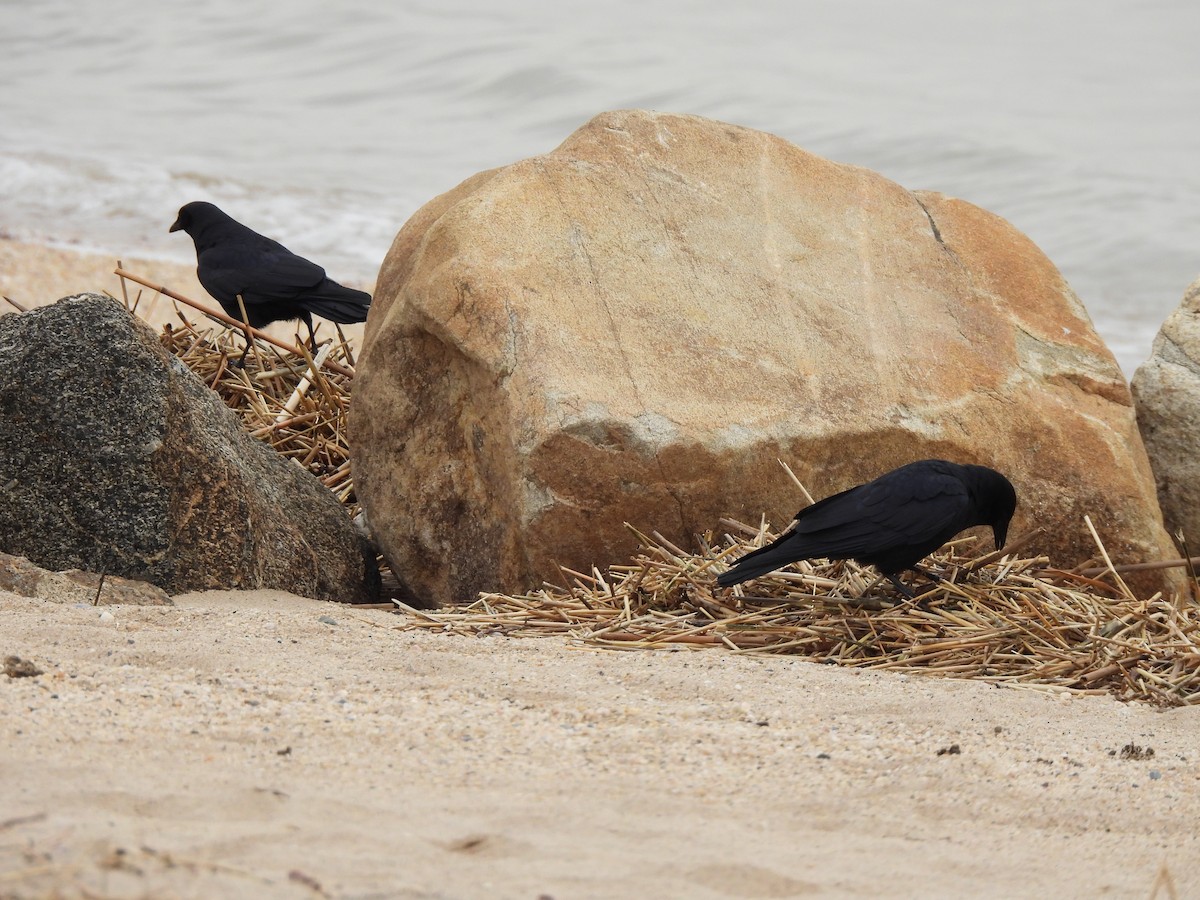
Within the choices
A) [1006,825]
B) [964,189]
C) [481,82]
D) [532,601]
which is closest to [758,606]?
[532,601]

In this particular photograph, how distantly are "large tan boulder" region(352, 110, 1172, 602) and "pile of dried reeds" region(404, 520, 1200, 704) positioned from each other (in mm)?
219

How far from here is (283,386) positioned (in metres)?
6.11

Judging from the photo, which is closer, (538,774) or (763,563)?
(538,774)

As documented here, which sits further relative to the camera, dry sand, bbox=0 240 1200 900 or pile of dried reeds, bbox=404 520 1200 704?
pile of dried reeds, bbox=404 520 1200 704

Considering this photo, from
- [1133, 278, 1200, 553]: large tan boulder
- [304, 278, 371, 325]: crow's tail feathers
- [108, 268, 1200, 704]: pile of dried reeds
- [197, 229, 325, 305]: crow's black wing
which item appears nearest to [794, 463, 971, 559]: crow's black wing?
[108, 268, 1200, 704]: pile of dried reeds

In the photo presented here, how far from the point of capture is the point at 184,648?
3102 millimetres

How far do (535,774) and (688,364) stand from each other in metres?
2.09

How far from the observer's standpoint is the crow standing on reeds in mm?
6305

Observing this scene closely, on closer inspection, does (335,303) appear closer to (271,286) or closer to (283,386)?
(271,286)

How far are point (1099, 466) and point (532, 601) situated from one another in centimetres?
188

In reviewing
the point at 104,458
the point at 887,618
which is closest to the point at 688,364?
the point at 887,618

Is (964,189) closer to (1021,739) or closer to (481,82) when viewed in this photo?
(481,82)

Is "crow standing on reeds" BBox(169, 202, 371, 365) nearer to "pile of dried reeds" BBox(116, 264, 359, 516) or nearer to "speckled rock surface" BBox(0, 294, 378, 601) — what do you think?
"pile of dried reeds" BBox(116, 264, 359, 516)

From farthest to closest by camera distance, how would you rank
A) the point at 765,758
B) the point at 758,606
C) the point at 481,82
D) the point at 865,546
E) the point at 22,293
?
the point at 481,82
the point at 22,293
the point at 758,606
the point at 865,546
the point at 765,758
